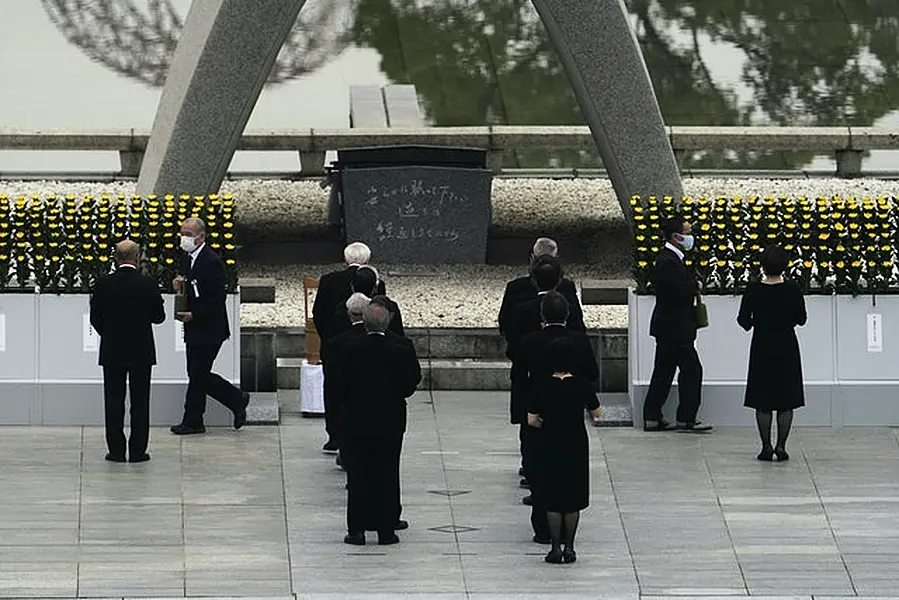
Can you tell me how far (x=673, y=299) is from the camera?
682 inches

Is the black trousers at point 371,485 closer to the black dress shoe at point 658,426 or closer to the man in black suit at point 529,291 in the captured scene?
the man in black suit at point 529,291

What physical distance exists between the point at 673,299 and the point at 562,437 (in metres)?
3.39

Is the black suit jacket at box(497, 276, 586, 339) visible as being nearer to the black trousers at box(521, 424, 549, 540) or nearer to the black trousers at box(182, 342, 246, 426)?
the black trousers at box(521, 424, 549, 540)

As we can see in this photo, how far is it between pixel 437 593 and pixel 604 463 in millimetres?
3412

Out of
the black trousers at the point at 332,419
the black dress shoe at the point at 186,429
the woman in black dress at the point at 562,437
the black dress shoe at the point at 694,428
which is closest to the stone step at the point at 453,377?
the black dress shoe at the point at 186,429

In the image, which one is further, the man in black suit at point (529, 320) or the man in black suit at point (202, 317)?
the man in black suit at point (202, 317)

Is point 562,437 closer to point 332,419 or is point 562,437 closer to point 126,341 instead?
point 332,419

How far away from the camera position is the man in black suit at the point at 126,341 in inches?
647

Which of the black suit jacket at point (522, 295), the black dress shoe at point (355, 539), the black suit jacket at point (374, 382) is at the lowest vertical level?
the black dress shoe at point (355, 539)

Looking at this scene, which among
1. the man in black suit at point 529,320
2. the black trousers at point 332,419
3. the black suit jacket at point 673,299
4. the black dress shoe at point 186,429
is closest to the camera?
the man in black suit at point 529,320

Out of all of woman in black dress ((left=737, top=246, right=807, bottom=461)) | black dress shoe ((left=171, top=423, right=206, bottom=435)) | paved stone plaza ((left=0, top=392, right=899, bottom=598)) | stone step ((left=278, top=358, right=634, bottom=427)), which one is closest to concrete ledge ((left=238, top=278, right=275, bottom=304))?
stone step ((left=278, top=358, right=634, bottom=427))

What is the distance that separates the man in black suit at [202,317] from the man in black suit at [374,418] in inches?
111

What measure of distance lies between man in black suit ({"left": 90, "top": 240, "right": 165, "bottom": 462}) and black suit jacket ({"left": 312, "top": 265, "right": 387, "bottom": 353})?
3.79 feet

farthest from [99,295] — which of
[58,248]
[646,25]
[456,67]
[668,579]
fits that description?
[646,25]
